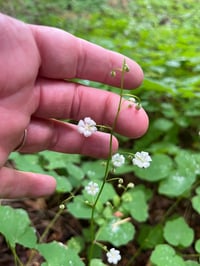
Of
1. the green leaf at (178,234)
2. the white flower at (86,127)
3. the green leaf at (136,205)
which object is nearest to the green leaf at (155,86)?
the green leaf at (136,205)

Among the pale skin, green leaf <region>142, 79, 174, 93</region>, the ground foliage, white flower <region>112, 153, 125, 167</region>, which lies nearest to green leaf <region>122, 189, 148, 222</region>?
the ground foliage

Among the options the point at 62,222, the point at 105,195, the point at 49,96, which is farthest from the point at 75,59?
the point at 62,222

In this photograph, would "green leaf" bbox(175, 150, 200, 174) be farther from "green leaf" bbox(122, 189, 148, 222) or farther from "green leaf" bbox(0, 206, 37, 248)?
"green leaf" bbox(0, 206, 37, 248)

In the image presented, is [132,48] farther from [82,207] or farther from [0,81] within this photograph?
[0,81]

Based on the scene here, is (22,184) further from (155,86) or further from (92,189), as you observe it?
(155,86)

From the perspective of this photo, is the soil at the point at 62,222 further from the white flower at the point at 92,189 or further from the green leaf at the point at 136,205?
the white flower at the point at 92,189

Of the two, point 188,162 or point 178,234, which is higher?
point 188,162
